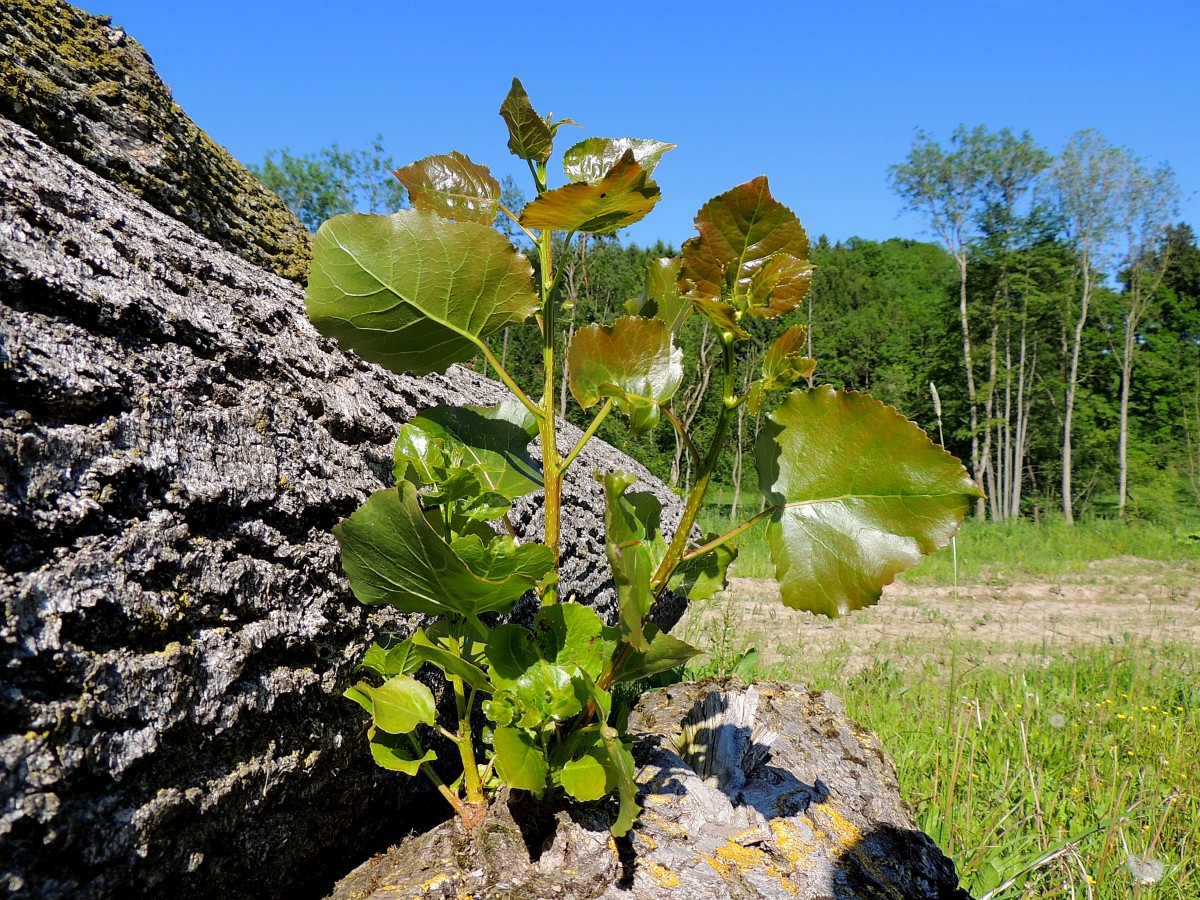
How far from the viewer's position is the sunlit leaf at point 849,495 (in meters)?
0.84

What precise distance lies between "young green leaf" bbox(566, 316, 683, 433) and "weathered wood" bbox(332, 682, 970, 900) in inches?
23.7

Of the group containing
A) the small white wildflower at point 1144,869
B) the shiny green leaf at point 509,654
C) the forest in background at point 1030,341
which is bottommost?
the small white wildflower at point 1144,869

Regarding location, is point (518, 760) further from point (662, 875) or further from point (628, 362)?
point (628, 362)

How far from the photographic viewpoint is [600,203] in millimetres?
788

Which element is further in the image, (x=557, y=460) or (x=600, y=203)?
(x=557, y=460)

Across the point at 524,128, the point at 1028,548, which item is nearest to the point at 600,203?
the point at 524,128

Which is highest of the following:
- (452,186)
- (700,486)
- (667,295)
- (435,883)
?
(452,186)

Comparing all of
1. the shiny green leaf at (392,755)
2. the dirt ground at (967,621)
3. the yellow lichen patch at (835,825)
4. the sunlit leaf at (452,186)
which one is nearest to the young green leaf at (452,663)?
the shiny green leaf at (392,755)

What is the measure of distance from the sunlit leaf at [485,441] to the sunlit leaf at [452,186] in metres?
0.27

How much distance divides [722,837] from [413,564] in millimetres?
699

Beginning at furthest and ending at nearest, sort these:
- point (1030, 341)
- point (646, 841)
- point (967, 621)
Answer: point (1030, 341)
point (967, 621)
point (646, 841)

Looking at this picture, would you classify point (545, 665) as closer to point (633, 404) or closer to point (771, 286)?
point (633, 404)

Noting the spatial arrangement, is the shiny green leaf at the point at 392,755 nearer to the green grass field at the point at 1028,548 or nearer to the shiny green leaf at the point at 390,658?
the shiny green leaf at the point at 390,658

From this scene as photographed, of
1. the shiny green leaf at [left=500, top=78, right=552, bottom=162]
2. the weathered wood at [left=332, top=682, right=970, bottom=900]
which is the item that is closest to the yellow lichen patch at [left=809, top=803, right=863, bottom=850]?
the weathered wood at [left=332, top=682, right=970, bottom=900]
